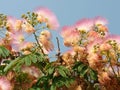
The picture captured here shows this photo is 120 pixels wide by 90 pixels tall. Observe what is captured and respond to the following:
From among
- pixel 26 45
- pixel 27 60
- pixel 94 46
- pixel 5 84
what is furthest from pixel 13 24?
pixel 94 46

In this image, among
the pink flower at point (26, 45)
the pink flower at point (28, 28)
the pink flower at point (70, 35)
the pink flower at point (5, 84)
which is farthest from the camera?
the pink flower at point (26, 45)

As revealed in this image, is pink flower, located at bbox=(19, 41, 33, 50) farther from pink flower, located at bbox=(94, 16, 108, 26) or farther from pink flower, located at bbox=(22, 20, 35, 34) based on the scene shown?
pink flower, located at bbox=(94, 16, 108, 26)

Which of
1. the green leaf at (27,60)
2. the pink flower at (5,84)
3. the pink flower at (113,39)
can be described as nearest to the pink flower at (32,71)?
the green leaf at (27,60)

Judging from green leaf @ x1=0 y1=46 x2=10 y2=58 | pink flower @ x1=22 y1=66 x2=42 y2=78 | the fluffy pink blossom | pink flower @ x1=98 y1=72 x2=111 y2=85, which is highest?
the fluffy pink blossom

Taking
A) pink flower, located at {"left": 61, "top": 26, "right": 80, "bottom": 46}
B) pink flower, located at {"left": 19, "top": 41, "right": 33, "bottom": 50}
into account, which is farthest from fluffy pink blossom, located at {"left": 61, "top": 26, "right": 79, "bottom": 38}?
pink flower, located at {"left": 19, "top": 41, "right": 33, "bottom": 50}

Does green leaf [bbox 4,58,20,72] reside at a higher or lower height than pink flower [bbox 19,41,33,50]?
lower

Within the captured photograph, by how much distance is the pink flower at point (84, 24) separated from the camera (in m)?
2.84

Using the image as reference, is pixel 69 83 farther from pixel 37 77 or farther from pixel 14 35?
pixel 14 35

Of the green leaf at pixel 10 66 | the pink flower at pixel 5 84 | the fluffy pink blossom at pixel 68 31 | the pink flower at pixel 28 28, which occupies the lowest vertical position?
the pink flower at pixel 5 84

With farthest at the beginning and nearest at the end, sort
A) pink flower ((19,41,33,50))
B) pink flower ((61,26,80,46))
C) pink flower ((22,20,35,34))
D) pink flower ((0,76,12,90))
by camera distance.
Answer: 1. pink flower ((19,41,33,50))
2. pink flower ((22,20,35,34))
3. pink flower ((61,26,80,46))
4. pink flower ((0,76,12,90))

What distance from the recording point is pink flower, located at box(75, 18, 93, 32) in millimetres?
2844

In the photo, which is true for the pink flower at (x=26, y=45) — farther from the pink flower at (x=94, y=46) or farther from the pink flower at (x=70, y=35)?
the pink flower at (x=94, y=46)

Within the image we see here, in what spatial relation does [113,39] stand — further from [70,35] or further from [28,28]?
[28,28]

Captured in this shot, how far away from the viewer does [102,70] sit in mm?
2658
